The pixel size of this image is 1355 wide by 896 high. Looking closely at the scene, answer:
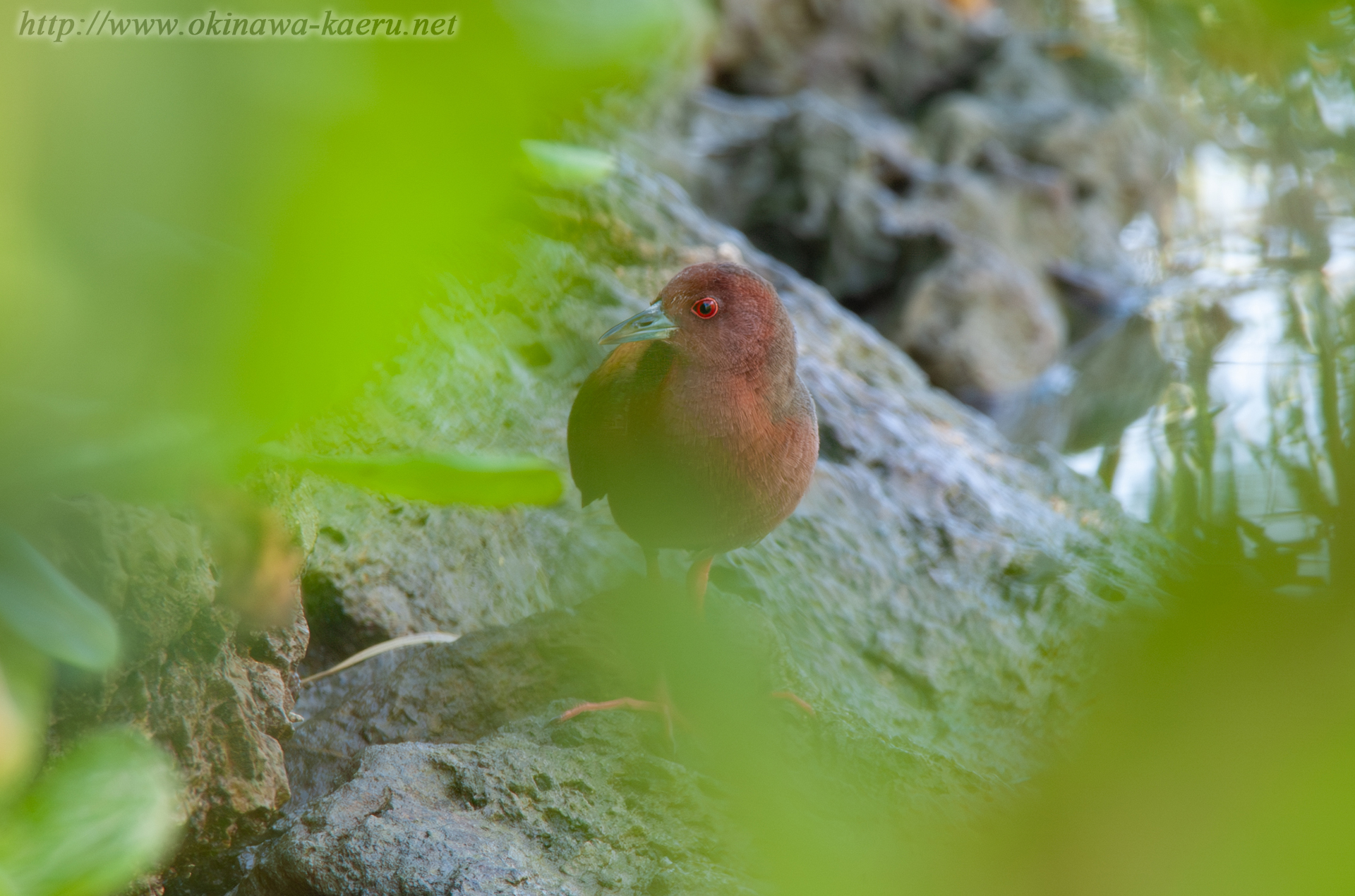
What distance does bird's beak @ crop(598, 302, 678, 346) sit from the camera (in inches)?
91.3

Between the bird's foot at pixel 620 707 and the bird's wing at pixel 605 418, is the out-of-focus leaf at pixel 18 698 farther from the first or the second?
the bird's wing at pixel 605 418

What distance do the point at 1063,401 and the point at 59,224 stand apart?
277 inches

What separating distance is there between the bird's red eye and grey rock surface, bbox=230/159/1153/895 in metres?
0.32

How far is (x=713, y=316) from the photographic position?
2.40 metres

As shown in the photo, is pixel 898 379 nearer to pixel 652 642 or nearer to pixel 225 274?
pixel 652 642

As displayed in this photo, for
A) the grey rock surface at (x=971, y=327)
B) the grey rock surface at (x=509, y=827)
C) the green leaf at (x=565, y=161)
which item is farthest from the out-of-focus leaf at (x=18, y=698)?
the grey rock surface at (x=971, y=327)

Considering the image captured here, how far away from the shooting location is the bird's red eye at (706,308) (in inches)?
94.0

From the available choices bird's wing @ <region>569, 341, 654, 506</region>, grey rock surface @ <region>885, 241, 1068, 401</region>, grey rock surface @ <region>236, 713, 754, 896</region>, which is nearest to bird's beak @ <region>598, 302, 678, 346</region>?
bird's wing @ <region>569, 341, 654, 506</region>

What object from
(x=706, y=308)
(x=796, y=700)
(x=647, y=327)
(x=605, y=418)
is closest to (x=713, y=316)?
(x=706, y=308)

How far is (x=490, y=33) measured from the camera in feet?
1.07

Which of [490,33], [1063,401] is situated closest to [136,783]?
[490,33]

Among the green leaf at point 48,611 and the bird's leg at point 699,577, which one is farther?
the bird's leg at point 699,577

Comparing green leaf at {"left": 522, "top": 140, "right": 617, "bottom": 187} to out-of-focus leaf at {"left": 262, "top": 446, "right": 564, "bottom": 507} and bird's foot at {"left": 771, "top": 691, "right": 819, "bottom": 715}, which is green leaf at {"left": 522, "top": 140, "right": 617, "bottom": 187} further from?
bird's foot at {"left": 771, "top": 691, "right": 819, "bottom": 715}

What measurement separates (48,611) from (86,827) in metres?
0.22
